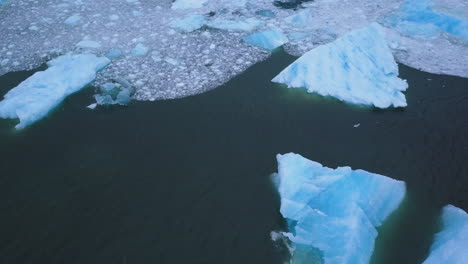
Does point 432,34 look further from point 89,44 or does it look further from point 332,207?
point 89,44

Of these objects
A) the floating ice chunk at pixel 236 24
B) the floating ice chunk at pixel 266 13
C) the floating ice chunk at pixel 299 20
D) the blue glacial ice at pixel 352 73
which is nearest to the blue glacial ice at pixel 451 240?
the blue glacial ice at pixel 352 73

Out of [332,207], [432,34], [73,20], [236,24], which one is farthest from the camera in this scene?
[73,20]

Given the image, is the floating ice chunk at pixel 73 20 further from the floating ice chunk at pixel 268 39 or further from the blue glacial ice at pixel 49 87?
the floating ice chunk at pixel 268 39

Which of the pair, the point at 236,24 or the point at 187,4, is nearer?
the point at 236,24

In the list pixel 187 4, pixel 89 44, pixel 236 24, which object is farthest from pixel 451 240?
pixel 187 4

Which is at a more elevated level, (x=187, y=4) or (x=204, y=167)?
(x=187, y=4)

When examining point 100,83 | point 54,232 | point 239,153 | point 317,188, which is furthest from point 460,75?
point 54,232

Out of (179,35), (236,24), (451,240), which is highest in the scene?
(236,24)
